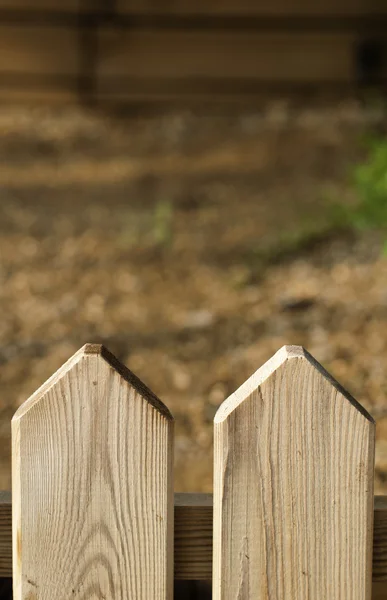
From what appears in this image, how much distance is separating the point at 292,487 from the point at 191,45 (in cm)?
794

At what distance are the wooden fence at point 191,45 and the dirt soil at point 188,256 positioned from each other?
32cm

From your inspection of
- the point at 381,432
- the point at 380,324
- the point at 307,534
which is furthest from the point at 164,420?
the point at 380,324

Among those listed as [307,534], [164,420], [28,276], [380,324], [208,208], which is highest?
[208,208]

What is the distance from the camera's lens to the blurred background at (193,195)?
3.60 meters

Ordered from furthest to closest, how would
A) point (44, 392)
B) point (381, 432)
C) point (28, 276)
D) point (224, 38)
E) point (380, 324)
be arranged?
1. point (224, 38)
2. point (28, 276)
3. point (380, 324)
4. point (381, 432)
5. point (44, 392)

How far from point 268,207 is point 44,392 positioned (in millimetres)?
5443

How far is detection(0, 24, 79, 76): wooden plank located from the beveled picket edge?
313 inches

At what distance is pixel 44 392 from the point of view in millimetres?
1041

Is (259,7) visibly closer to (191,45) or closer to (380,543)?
(191,45)

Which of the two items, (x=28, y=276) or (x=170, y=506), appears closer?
(x=170, y=506)

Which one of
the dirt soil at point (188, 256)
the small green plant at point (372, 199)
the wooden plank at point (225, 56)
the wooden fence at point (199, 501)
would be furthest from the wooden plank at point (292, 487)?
the wooden plank at point (225, 56)

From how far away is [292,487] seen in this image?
1.07 metres

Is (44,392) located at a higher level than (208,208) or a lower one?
lower

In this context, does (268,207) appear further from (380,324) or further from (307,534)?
(307,534)
